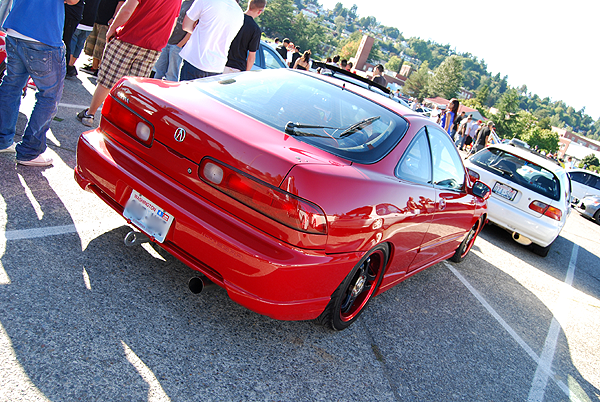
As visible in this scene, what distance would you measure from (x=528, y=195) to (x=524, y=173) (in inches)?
15.9

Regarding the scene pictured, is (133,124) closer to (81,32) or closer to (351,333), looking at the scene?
(351,333)

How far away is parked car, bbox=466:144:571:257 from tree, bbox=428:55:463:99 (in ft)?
459

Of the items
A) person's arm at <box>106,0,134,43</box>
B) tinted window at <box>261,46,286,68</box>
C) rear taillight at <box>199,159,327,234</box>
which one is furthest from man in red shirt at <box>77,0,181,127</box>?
tinted window at <box>261,46,286,68</box>

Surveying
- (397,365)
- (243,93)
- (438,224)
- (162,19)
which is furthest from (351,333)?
(162,19)

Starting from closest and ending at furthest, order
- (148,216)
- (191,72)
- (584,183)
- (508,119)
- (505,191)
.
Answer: (148,216), (191,72), (505,191), (584,183), (508,119)

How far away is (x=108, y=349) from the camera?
2.14m

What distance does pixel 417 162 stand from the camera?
3242 millimetres

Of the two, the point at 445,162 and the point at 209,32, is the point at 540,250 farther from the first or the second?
the point at 209,32

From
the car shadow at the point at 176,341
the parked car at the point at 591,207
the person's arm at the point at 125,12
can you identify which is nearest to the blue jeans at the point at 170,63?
the person's arm at the point at 125,12

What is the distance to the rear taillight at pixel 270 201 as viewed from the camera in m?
2.21

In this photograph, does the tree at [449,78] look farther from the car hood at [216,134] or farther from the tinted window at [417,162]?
the car hood at [216,134]

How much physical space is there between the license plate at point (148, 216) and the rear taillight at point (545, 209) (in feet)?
20.0

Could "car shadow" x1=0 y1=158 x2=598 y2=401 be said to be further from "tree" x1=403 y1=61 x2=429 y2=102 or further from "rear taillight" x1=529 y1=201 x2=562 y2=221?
"tree" x1=403 y1=61 x2=429 y2=102

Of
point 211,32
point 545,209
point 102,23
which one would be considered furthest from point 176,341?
point 102,23
